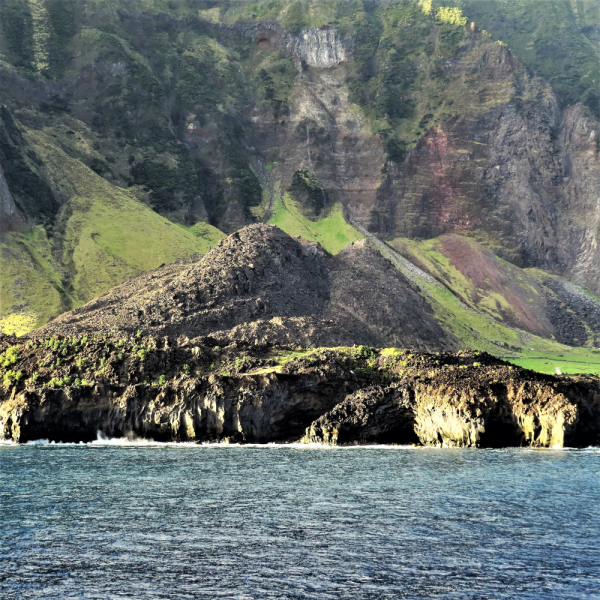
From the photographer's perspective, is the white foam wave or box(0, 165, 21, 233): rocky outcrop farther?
box(0, 165, 21, 233): rocky outcrop

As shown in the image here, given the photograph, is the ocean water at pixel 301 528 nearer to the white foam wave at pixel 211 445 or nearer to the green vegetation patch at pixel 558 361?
the white foam wave at pixel 211 445

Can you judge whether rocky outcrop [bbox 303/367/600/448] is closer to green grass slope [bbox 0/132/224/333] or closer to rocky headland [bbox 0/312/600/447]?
rocky headland [bbox 0/312/600/447]

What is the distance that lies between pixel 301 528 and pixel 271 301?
9423 centimetres

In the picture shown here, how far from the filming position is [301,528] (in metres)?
43.9

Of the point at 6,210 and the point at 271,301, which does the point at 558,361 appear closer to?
the point at 271,301

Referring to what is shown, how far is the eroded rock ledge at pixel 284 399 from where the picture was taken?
80.7 m

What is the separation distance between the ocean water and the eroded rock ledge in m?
10.4

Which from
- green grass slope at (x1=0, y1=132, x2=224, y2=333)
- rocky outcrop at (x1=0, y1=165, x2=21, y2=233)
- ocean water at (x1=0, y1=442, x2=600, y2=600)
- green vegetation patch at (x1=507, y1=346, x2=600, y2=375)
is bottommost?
ocean water at (x1=0, y1=442, x2=600, y2=600)

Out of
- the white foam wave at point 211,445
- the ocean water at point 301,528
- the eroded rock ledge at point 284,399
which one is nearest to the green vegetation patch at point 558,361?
the eroded rock ledge at point 284,399

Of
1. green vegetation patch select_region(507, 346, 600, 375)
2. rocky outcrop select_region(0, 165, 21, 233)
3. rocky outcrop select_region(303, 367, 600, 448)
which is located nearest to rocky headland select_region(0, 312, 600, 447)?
rocky outcrop select_region(303, 367, 600, 448)

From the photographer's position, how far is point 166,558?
125 feet

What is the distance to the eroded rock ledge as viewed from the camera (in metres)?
80.7

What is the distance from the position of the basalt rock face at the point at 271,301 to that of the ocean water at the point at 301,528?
56.6 metres

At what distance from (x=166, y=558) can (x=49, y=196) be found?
172 m
